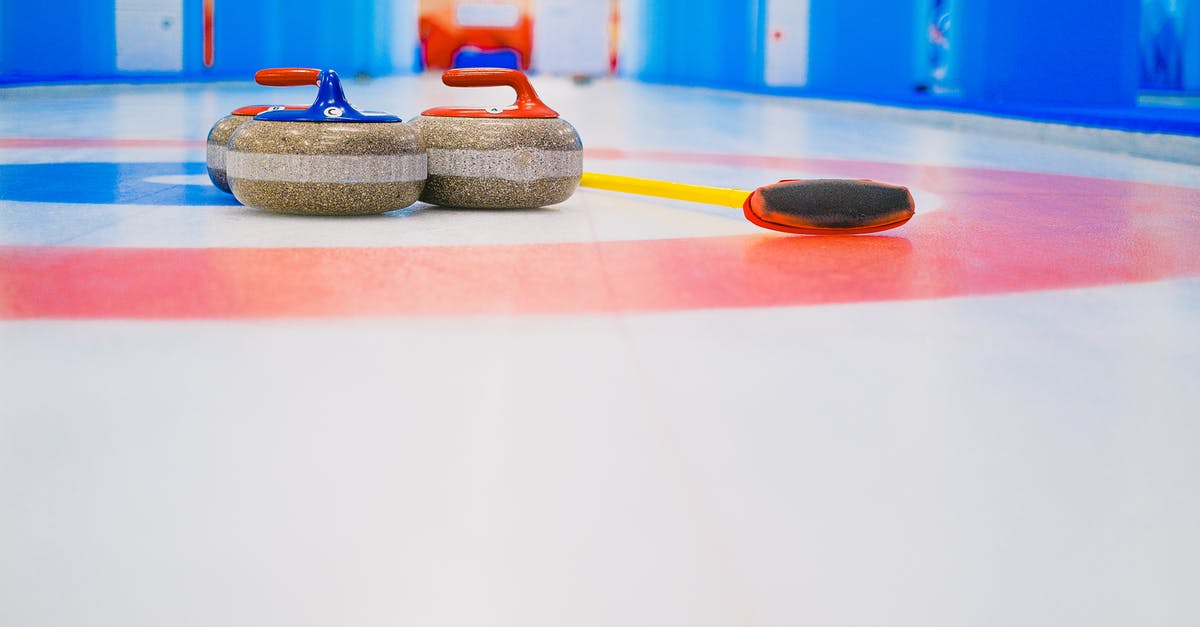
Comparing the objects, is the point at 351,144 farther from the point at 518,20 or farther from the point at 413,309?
the point at 518,20

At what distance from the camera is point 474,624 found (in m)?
0.63

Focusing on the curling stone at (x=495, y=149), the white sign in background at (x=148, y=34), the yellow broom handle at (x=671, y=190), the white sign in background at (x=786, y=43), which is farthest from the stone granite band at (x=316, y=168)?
the white sign in background at (x=786, y=43)

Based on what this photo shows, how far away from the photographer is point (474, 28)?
34469 millimetres

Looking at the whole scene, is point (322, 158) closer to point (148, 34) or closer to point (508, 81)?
point (508, 81)

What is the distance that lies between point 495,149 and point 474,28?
33323 millimetres

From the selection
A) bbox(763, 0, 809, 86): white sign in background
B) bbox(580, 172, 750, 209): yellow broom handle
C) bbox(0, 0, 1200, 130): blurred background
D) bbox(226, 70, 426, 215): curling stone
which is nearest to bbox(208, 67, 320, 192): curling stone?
bbox(226, 70, 426, 215): curling stone

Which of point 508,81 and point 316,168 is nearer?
point 316,168

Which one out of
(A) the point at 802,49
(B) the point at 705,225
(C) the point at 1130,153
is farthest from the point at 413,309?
(A) the point at 802,49

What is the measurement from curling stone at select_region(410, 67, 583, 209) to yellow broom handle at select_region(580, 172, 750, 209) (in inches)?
8.0

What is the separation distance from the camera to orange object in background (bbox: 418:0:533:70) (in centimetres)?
3409

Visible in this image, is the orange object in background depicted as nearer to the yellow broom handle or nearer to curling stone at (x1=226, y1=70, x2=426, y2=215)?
the yellow broom handle

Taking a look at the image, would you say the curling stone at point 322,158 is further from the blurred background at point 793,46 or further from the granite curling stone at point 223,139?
the blurred background at point 793,46

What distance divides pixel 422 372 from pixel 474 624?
1.50ft

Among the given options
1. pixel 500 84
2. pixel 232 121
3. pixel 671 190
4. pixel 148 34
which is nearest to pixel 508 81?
pixel 500 84
